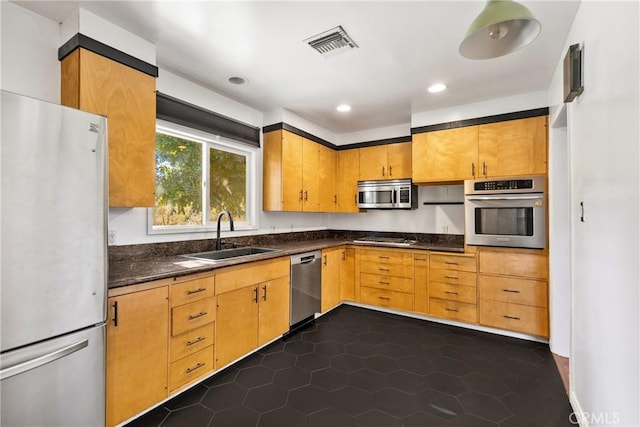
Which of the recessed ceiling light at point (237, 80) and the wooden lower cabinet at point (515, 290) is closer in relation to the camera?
the recessed ceiling light at point (237, 80)

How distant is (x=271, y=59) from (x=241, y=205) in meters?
1.71

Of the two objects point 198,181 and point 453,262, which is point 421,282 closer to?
point 453,262

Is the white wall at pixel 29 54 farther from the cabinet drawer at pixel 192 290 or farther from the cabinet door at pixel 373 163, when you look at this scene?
the cabinet door at pixel 373 163

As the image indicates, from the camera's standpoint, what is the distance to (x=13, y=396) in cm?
128

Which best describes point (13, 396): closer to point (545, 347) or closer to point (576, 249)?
point (576, 249)

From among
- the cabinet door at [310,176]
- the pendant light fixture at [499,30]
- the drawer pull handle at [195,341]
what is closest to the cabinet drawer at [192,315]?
the drawer pull handle at [195,341]

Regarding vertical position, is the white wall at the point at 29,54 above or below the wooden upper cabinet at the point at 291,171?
above

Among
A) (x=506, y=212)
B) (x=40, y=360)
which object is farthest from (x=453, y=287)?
(x=40, y=360)

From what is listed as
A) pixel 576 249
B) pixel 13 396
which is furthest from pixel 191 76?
pixel 576 249

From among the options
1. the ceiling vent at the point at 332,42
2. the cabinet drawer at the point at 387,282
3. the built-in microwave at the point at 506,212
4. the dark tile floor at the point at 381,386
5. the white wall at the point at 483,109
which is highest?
the ceiling vent at the point at 332,42

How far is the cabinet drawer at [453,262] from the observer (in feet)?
10.9

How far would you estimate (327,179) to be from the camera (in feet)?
14.5

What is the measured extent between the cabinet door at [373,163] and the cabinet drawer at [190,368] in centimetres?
306

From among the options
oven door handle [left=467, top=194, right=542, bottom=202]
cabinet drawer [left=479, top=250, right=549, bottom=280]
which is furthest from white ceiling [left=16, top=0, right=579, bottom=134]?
cabinet drawer [left=479, top=250, right=549, bottom=280]
